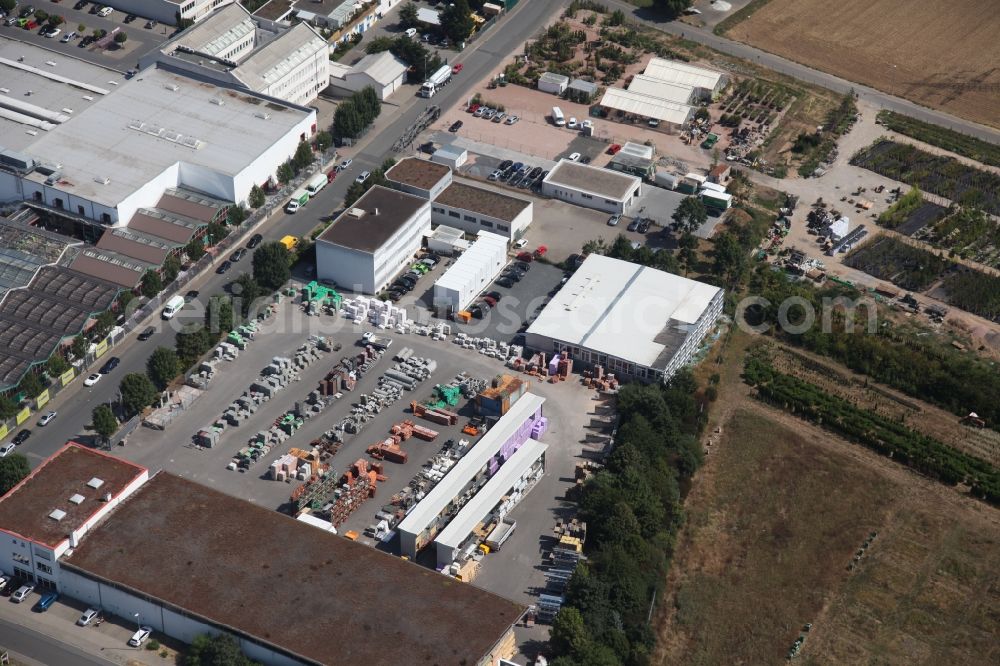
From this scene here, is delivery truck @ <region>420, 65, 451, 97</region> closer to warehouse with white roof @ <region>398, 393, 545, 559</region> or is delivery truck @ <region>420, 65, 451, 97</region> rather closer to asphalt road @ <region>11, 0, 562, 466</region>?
asphalt road @ <region>11, 0, 562, 466</region>

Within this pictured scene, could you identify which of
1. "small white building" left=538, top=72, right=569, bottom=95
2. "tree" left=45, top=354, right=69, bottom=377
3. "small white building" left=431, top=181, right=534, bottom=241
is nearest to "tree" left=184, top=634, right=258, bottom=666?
"tree" left=45, top=354, right=69, bottom=377

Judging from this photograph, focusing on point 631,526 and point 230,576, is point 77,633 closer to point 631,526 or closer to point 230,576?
point 230,576

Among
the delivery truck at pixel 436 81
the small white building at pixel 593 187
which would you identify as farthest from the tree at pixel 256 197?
the delivery truck at pixel 436 81

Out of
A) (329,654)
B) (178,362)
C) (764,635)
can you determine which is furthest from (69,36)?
(764,635)

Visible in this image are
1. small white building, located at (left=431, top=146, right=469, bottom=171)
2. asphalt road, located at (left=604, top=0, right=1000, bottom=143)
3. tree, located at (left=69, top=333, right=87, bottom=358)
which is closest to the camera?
tree, located at (left=69, top=333, right=87, bottom=358)

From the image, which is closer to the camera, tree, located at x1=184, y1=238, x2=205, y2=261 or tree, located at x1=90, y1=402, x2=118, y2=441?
tree, located at x1=90, y1=402, x2=118, y2=441

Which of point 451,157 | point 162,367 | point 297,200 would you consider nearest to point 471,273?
point 297,200
